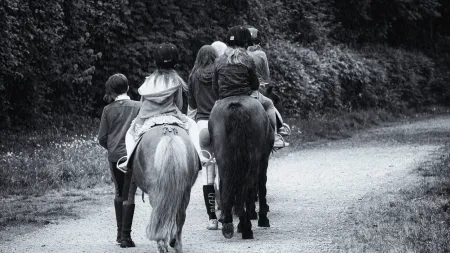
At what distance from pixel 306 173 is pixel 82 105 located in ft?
26.1

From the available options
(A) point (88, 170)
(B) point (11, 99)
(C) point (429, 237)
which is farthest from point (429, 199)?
(B) point (11, 99)

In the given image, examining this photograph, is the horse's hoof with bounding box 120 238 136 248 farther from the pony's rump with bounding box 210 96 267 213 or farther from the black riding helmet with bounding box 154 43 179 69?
the black riding helmet with bounding box 154 43 179 69

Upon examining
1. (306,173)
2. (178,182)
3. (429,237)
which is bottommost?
(306,173)

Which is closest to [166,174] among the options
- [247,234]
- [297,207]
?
[247,234]

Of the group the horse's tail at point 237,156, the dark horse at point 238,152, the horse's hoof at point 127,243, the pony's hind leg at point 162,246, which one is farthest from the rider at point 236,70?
the pony's hind leg at point 162,246

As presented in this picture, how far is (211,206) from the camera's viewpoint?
9836 millimetres

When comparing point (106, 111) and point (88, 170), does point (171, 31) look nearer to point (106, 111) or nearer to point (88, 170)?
point (88, 170)

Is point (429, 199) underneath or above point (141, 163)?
underneath

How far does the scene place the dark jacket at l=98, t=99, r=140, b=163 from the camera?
8891 millimetres

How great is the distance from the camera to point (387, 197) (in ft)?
38.5

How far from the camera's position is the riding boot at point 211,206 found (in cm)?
970

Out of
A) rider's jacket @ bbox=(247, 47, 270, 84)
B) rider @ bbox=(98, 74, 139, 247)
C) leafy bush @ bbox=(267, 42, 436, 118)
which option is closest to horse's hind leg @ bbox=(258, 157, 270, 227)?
rider's jacket @ bbox=(247, 47, 270, 84)

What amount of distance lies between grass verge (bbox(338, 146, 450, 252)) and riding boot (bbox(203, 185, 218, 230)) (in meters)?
1.54

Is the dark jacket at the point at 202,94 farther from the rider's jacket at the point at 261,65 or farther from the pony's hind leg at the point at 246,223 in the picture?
the pony's hind leg at the point at 246,223
